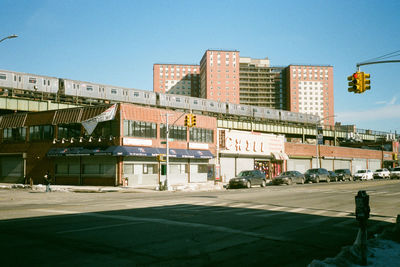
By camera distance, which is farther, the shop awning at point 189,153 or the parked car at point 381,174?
the parked car at point 381,174

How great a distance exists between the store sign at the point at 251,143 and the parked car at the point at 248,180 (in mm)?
12326

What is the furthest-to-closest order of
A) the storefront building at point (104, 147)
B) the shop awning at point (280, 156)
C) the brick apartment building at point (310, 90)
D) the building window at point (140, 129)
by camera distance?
the brick apartment building at point (310, 90) < the shop awning at point (280, 156) < the building window at point (140, 129) < the storefront building at point (104, 147)

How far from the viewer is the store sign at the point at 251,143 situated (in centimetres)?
4872

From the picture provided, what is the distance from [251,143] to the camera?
171ft

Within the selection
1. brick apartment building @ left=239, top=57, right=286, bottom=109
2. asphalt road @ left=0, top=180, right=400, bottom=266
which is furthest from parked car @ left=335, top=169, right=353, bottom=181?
brick apartment building @ left=239, top=57, right=286, bottom=109

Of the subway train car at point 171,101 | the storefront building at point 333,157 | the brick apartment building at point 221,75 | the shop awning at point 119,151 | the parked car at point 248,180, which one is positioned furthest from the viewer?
the brick apartment building at point 221,75

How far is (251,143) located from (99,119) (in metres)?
23.2

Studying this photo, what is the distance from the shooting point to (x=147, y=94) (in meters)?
56.8

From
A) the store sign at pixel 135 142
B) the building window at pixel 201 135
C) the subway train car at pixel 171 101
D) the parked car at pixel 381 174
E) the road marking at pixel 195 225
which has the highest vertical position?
the subway train car at pixel 171 101

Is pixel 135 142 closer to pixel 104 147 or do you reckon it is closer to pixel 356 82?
pixel 104 147

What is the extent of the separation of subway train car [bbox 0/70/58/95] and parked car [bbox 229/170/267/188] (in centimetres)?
2742

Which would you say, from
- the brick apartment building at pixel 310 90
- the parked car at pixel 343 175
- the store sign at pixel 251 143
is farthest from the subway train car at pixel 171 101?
the brick apartment building at pixel 310 90

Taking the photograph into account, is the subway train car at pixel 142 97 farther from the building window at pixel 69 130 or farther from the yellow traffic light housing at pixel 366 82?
the yellow traffic light housing at pixel 366 82

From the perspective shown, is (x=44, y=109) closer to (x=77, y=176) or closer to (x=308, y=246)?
(x=77, y=176)
